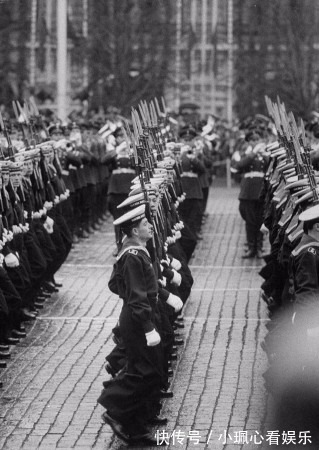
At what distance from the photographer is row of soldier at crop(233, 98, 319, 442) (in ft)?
33.1

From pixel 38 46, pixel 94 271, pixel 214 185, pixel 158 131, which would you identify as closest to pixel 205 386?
pixel 158 131

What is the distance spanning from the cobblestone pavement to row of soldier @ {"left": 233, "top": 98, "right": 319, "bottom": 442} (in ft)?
1.32

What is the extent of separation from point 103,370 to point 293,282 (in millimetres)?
2704

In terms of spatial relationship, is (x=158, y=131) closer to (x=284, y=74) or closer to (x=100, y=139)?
(x=100, y=139)

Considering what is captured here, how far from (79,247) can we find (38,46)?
80.7ft

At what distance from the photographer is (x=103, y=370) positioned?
12.8 meters

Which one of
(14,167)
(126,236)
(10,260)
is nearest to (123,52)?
(14,167)

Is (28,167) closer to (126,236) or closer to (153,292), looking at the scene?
(126,236)

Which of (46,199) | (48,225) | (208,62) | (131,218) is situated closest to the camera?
(131,218)

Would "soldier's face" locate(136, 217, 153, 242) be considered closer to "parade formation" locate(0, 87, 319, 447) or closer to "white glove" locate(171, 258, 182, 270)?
"parade formation" locate(0, 87, 319, 447)

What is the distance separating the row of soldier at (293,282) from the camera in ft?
33.1

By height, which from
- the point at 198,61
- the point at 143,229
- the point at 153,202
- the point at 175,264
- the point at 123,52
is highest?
the point at 143,229

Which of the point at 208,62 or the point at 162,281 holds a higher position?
the point at 162,281

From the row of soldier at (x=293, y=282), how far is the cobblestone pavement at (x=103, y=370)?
15.8 inches
